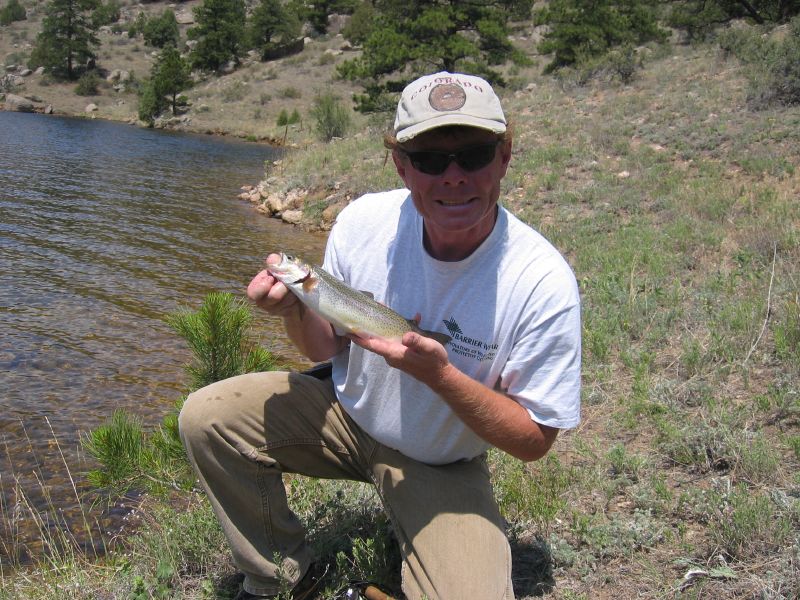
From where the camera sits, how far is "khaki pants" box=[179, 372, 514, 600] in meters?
2.78

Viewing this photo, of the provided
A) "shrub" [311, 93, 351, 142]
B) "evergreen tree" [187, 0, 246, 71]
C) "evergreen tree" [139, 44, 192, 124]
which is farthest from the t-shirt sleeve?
"evergreen tree" [187, 0, 246, 71]

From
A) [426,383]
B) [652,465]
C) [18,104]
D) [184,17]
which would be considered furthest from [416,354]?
[184,17]

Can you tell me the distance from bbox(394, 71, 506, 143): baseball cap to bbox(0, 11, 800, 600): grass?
1844 millimetres

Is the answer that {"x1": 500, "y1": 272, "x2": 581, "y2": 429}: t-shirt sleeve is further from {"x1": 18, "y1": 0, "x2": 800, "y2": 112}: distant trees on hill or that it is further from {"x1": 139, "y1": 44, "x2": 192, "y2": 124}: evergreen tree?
{"x1": 139, "y1": 44, "x2": 192, "y2": 124}: evergreen tree

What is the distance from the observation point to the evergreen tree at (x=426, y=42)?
24.2 meters

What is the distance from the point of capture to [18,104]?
4200 cm

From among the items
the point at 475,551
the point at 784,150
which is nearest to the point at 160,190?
the point at 784,150

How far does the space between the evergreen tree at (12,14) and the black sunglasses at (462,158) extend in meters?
84.2

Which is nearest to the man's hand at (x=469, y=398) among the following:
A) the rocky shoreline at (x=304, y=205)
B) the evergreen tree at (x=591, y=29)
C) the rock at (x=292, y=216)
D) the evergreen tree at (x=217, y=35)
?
the rocky shoreline at (x=304, y=205)

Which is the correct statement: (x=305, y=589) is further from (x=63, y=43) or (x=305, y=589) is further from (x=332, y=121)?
(x=63, y=43)

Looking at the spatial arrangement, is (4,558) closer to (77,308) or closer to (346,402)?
(346,402)

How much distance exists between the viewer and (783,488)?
3312 millimetres

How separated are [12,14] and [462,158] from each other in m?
85.0

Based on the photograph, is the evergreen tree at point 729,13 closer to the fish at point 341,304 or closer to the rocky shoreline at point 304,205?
the rocky shoreline at point 304,205
